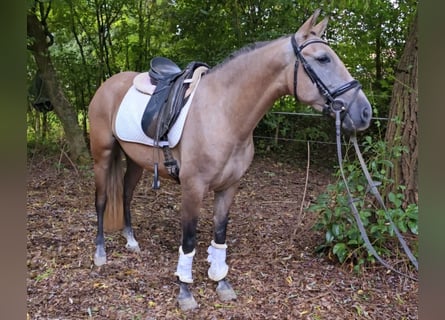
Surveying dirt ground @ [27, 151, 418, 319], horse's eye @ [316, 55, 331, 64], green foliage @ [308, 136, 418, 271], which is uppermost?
horse's eye @ [316, 55, 331, 64]

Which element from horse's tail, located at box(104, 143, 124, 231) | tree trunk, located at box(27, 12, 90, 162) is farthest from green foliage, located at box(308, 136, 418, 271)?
tree trunk, located at box(27, 12, 90, 162)

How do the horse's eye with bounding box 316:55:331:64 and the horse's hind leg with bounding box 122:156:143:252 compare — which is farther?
the horse's hind leg with bounding box 122:156:143:252

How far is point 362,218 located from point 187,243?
1.26m

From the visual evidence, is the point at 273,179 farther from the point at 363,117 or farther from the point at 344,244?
the point at 363,117

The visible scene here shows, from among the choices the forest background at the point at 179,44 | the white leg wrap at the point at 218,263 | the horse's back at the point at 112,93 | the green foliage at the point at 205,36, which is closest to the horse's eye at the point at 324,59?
the white leg wrap at the point at 218,263

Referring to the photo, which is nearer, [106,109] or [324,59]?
[324,59]

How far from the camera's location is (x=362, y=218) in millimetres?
2895

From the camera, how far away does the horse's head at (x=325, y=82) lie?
2043 mm

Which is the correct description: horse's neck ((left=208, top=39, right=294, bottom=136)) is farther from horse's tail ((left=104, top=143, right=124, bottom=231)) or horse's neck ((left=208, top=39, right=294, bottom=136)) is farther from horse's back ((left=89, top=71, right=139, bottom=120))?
horse's tail ((left=104, top=143, right=124, bottom=231))

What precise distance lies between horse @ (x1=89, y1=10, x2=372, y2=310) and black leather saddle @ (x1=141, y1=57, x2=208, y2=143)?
0.10 metres

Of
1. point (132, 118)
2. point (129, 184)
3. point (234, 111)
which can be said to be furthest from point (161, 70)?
point (129, 184)

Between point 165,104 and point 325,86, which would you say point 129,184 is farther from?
point 325,86

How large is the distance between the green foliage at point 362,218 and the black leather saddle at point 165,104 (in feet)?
4.33

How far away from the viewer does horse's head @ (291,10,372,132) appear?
80.4 inches
